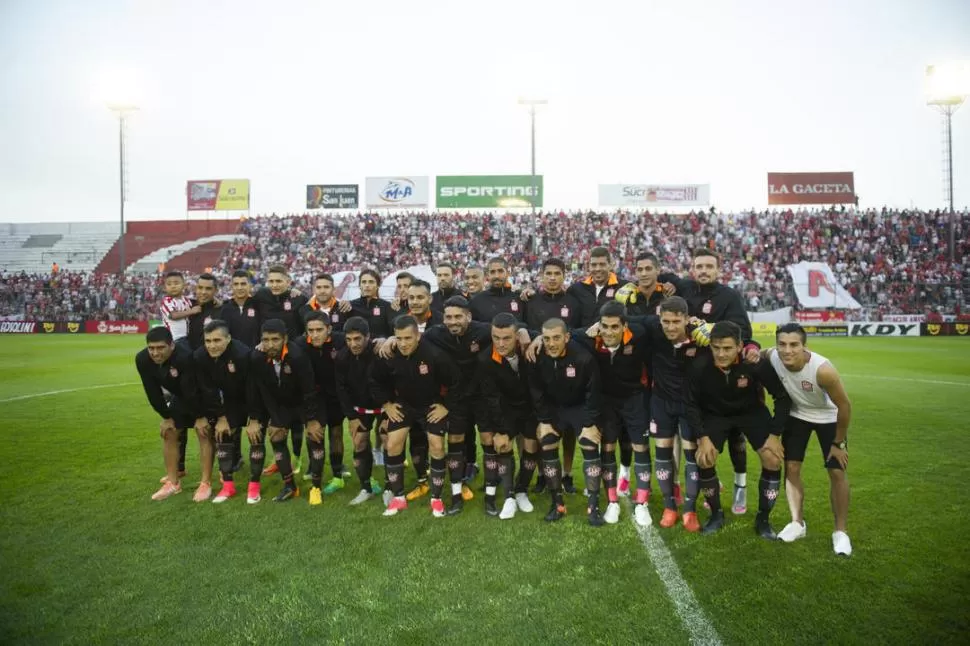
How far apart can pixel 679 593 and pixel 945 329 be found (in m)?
31.9

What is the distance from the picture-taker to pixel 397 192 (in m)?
44.6

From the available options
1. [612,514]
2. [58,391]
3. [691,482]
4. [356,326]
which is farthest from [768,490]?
[58,391]

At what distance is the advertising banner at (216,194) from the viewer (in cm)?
4741

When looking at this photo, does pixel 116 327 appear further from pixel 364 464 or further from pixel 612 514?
pixel 612 514

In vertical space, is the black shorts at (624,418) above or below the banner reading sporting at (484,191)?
below

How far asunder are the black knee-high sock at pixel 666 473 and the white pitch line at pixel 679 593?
0.38 m

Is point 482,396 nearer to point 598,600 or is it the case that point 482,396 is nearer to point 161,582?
point 598,600

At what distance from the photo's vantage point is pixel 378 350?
18.8 feet

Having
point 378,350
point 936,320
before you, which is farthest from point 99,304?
point 936,320

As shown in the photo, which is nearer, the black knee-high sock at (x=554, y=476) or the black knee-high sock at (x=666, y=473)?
the black knee-high sock at (x=666, y=473)

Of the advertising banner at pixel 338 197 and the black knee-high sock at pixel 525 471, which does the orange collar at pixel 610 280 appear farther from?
the advertising banner at pixel 338 197

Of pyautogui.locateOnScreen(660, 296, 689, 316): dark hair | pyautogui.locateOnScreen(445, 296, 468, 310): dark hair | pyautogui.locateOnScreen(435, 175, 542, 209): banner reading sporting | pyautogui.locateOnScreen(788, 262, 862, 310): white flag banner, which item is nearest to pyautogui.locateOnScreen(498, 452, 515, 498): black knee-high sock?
pyautogui.locateOnScreen(445, 296, 468, 310): dark hair

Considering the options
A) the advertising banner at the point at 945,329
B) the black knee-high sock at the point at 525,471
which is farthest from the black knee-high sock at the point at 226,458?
the advertising banner at the point at 945,329

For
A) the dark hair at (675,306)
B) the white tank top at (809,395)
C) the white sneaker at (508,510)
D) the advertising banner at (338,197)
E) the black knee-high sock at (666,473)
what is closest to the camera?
the white tank top at (809,395)
